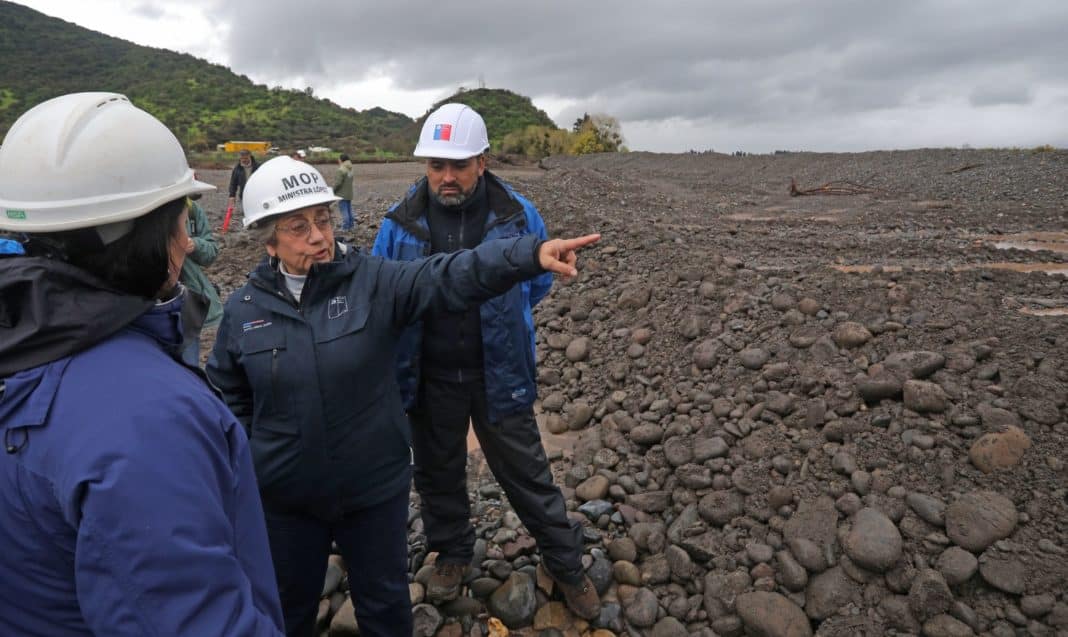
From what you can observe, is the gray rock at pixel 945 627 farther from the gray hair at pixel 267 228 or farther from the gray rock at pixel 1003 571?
the gray hair at pixel 267 228

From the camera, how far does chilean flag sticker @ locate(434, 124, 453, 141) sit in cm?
282

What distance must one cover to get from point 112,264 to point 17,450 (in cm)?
32

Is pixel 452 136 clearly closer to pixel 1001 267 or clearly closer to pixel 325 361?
pixel 325 361

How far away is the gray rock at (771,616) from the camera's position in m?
2.91

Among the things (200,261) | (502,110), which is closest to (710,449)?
(200,261)

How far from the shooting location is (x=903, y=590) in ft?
9.61

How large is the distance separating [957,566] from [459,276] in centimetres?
252

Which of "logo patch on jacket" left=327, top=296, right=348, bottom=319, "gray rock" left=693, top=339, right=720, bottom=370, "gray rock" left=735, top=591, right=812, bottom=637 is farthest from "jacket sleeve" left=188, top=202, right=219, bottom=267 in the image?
"gray rock" left=735, top=591, right=812, bottom=637

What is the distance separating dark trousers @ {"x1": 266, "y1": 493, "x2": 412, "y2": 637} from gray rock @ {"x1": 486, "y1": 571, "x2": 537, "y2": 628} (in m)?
0.76

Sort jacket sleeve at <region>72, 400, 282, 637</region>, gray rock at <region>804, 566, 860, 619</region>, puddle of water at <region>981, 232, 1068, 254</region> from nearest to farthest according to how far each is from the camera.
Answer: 1. jacket sleeve at <region>72, 400, 282, 637</region>
2. gray rock at <region>804, 566, 860, 619</region>
3. puddle of water at <region>981, 232, 1068, 254</region>

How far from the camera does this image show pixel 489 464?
2.92 metres

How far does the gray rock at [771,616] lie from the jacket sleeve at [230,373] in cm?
230

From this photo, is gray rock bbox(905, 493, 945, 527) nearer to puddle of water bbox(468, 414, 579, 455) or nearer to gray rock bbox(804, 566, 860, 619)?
gray rock bbox(804, 566, 860, 619)

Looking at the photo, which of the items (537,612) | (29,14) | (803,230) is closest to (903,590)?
(537,612)
